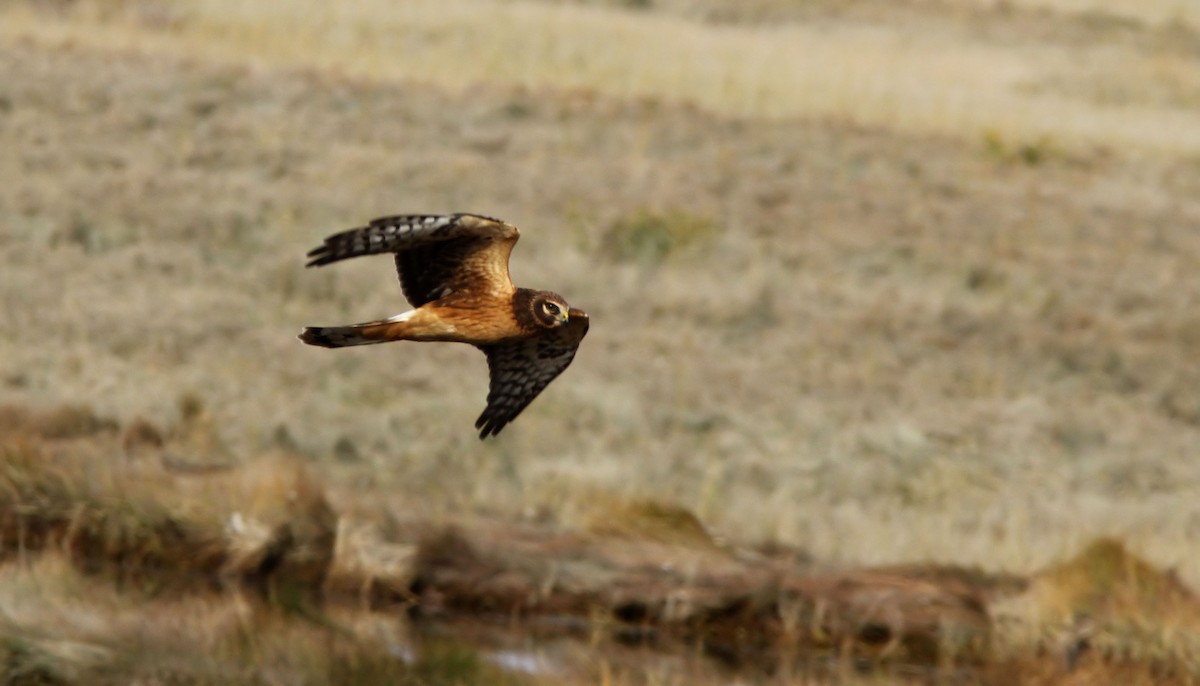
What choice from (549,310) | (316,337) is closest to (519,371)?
(549,310)

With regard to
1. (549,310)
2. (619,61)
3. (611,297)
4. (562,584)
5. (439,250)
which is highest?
(619,61)

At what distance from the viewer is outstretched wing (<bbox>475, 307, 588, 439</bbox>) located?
5.98m

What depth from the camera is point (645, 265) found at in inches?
664

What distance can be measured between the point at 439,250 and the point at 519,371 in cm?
71

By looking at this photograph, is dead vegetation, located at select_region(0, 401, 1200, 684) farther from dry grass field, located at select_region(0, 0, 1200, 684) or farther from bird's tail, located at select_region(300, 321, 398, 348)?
bird's tail, located at select_region(300, 321, 398, 348)

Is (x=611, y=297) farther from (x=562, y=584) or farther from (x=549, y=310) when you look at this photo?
(x=549, y=310)

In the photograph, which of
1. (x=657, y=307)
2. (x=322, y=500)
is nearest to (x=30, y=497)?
(x=322, y=500)

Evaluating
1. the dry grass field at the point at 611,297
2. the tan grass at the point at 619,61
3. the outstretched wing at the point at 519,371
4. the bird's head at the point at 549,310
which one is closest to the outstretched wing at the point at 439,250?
the bird's head at the point at 549,310

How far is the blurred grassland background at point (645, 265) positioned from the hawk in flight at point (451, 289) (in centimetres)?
553

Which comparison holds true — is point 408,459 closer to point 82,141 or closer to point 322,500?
point 322,500

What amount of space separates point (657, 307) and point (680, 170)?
3.46 metres

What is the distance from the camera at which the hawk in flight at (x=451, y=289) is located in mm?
5004

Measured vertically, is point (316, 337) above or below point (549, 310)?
below

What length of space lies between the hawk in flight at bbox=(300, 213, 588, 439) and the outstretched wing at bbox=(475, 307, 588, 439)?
155mm
